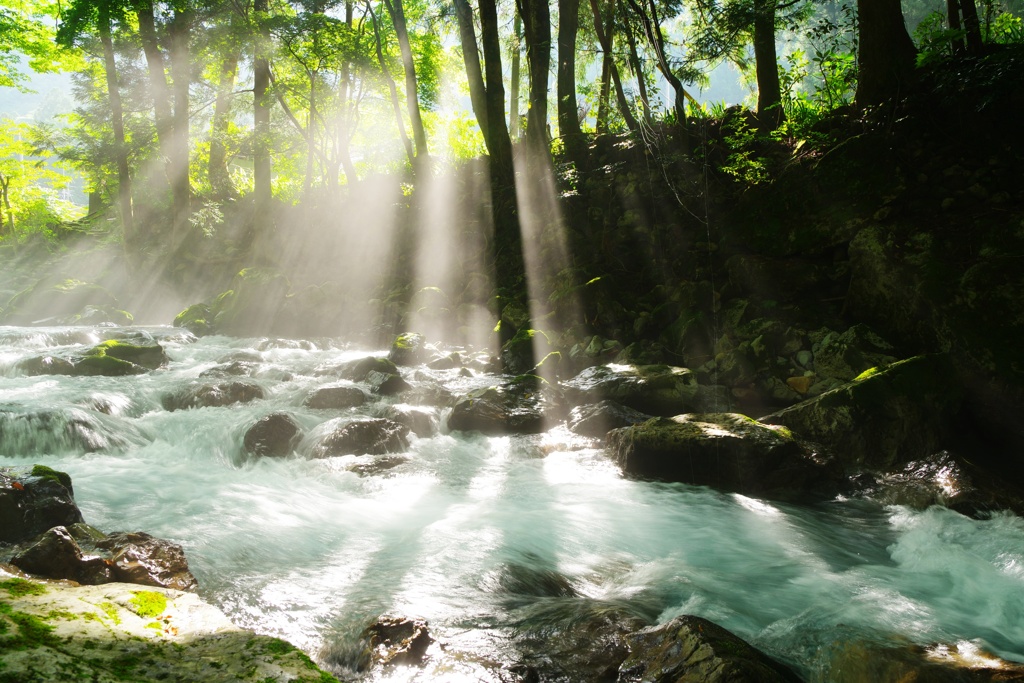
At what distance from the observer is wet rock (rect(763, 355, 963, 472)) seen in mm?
6227

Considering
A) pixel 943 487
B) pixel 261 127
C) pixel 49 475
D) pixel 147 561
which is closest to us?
pixel 147 561

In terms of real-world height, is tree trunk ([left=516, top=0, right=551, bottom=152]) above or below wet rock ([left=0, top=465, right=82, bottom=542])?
above

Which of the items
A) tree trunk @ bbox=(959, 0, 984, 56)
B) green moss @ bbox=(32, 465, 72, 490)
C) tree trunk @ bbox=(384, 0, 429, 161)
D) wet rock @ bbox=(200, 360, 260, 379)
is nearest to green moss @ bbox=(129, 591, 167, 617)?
green moss @ bbox=(32, 465, 72, 490)

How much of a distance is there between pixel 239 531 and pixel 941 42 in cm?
1107

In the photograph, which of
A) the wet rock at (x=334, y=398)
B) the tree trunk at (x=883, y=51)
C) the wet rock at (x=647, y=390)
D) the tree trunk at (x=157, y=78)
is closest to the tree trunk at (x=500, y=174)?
the wet rock at (x=647, y=390)

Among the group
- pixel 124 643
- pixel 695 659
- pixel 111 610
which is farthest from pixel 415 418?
pixel 124 643

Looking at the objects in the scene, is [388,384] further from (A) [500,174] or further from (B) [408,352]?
(A) [500,174]

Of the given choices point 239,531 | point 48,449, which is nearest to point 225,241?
point 48,449

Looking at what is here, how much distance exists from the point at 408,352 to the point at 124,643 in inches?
409

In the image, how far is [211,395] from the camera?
8938mm

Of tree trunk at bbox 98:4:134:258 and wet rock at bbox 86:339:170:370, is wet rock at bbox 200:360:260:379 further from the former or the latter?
tree trunk at bbox 98:4:134:258

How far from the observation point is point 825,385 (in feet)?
25.8

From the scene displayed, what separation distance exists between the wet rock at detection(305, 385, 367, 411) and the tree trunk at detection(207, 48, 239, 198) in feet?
55.2

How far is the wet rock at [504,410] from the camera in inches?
324
